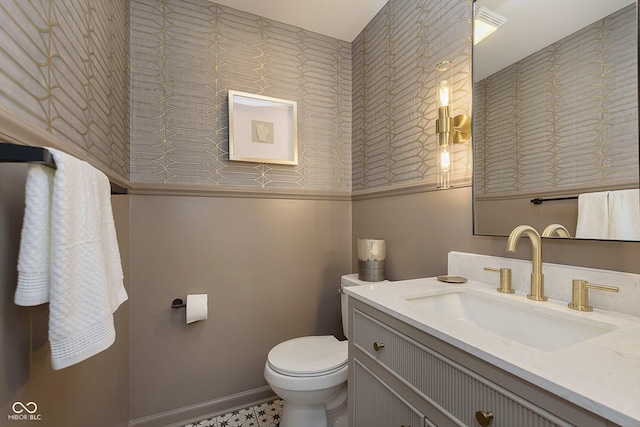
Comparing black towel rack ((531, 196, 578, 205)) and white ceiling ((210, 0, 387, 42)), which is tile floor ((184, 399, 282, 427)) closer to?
black towel rack ((531, 196, 578, 205))

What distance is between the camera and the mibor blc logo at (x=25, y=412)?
0.56m

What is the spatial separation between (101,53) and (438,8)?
4.99 ft

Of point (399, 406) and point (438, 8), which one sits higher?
point (438, 8)

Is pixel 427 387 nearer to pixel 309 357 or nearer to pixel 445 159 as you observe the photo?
pixel 309 357

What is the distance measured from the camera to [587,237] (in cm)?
83

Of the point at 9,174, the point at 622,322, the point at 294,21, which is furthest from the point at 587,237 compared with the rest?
the point at 294,21

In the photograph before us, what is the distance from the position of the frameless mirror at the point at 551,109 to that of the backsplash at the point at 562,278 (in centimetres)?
13

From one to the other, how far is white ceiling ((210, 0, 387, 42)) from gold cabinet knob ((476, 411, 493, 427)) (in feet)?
6.71

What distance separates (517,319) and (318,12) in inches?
77.5

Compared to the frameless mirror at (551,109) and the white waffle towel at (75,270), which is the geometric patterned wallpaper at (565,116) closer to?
the frameless mirror at (551,109)

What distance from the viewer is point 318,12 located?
1.73 metres

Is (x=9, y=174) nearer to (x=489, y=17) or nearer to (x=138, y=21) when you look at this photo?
(x=138, y=21)

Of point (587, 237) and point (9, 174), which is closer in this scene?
point (9, 174)

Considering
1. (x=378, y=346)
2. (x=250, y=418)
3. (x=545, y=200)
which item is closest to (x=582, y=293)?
(x=545, y=200)
